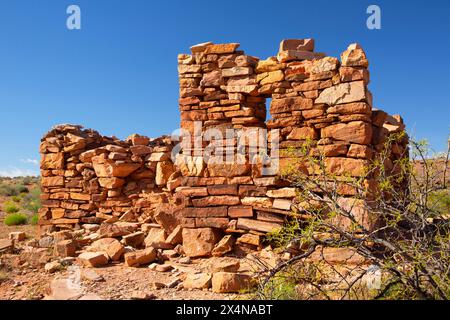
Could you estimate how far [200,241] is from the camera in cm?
560

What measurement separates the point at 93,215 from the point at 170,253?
3.76m

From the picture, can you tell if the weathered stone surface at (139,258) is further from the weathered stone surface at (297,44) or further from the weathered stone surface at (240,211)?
the weathered stone surface at (297,44)

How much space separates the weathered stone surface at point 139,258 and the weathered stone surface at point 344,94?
3323 millimetres

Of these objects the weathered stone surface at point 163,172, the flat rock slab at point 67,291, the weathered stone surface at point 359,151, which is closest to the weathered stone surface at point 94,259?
the flat rock slab at point 67,291

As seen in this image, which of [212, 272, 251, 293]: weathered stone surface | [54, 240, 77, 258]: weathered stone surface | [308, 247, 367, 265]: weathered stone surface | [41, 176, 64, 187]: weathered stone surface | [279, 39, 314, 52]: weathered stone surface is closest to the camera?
[212, 272, 251, 293]: weathered stone surface

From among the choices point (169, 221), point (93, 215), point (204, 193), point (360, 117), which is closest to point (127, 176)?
point (93, 215)

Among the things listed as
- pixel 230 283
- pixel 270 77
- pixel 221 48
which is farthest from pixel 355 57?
pixel 230 283

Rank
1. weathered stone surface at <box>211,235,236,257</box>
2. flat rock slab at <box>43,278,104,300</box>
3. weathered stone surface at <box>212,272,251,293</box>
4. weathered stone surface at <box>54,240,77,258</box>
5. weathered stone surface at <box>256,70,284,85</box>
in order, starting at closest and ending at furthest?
flat rock slab at <box>43,278,104,300</box> < weathered stone surface at <box>212,272,251,293</box> < weathered stone surface at <box>211,235,236,257</box> < weathered stone surface at <box>256,70,284,85</box> < weathered stone surface at <box>54,240,77,258</box>

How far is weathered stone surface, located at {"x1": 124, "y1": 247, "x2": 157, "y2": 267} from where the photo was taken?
518 centimetres

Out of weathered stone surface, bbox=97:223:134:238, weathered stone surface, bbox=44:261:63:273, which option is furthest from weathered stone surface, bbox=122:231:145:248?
weathered stone surface, bbox=44:261:63:273

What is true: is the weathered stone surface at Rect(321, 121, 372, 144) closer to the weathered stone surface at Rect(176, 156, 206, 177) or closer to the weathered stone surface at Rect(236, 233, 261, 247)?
the weathered stone surface at Rect(236, 233, 261, 247)

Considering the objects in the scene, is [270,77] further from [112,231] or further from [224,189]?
[112,231]

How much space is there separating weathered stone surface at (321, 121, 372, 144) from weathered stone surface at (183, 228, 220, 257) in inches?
89.7

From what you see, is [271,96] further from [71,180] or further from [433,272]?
[71,180]
